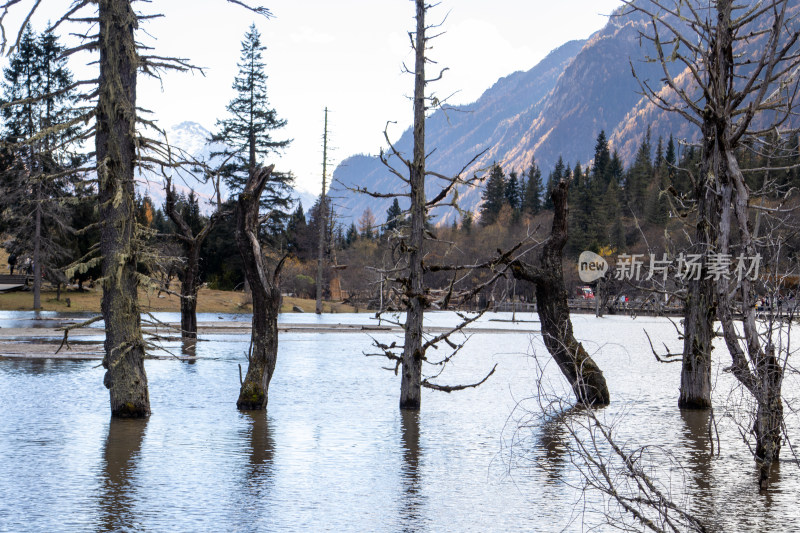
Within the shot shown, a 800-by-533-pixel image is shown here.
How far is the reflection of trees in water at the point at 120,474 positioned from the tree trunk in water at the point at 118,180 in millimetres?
1215

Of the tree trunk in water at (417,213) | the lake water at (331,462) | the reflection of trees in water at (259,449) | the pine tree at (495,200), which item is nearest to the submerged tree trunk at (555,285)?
the lake water at (331,462)

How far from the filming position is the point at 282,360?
31.3 metres

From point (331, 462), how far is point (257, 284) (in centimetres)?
511

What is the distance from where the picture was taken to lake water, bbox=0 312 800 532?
10250mm

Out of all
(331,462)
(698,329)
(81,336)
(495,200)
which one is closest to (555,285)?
(698,329)

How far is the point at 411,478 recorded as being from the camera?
12.5 meters

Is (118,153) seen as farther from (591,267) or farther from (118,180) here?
(591,267)

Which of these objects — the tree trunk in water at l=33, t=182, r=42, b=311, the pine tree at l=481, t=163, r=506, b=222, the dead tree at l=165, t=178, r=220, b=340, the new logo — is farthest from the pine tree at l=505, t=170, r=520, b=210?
the dead tree at l=165, t=178, r=220, b=340

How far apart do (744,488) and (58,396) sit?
15.9 metres

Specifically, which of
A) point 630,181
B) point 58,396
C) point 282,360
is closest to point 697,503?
point 58,396

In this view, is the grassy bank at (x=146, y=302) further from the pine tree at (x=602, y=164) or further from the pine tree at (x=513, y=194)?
the pine tree at (x=513, y=194)

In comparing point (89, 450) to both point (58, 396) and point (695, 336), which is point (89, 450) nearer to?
point (58, 396)

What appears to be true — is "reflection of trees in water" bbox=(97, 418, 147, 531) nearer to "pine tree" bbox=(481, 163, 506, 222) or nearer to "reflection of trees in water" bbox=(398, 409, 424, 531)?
"reflection of trees in water" bbox=(398, 409, 424, 531)

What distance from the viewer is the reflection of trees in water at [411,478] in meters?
10.2
